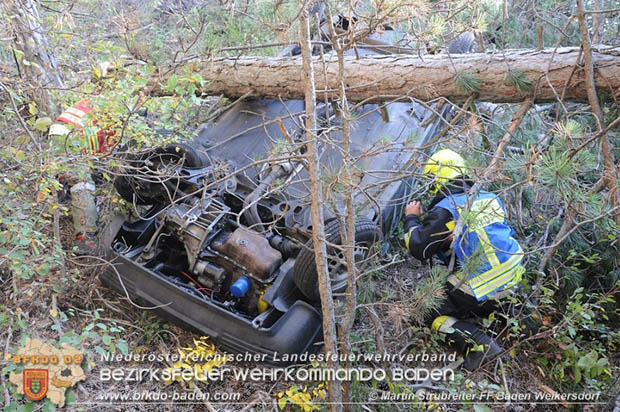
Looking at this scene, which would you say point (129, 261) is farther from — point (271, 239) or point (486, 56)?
point (486, 56)

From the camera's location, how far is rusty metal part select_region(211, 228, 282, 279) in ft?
10.6

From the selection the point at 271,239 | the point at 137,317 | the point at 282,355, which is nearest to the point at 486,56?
the point at 271,239

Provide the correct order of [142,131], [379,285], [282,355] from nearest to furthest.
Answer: [282,355], [142,131], [379,285]

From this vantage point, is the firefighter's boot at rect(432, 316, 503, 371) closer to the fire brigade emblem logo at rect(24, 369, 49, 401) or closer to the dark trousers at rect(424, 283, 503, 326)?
the dark trousers at rect(424, 283, 503, 326)

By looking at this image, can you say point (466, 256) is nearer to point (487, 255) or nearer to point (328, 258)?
point (487, 255)

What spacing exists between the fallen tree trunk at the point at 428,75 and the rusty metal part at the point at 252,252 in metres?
1.11

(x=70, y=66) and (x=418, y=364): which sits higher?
(x=70, y=66)

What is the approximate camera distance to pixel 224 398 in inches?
116

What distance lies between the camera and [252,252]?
324 centimetres

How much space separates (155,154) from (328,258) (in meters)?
1.55

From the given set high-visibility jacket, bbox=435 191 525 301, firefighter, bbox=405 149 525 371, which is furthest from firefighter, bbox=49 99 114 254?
high-visibility jacket, bbox=435 191 525 301

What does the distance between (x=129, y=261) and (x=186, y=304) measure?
19.7 inches

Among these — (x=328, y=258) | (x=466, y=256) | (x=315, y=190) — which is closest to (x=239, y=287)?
(x=328, y=258)

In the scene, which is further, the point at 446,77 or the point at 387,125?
the point at 387,125
